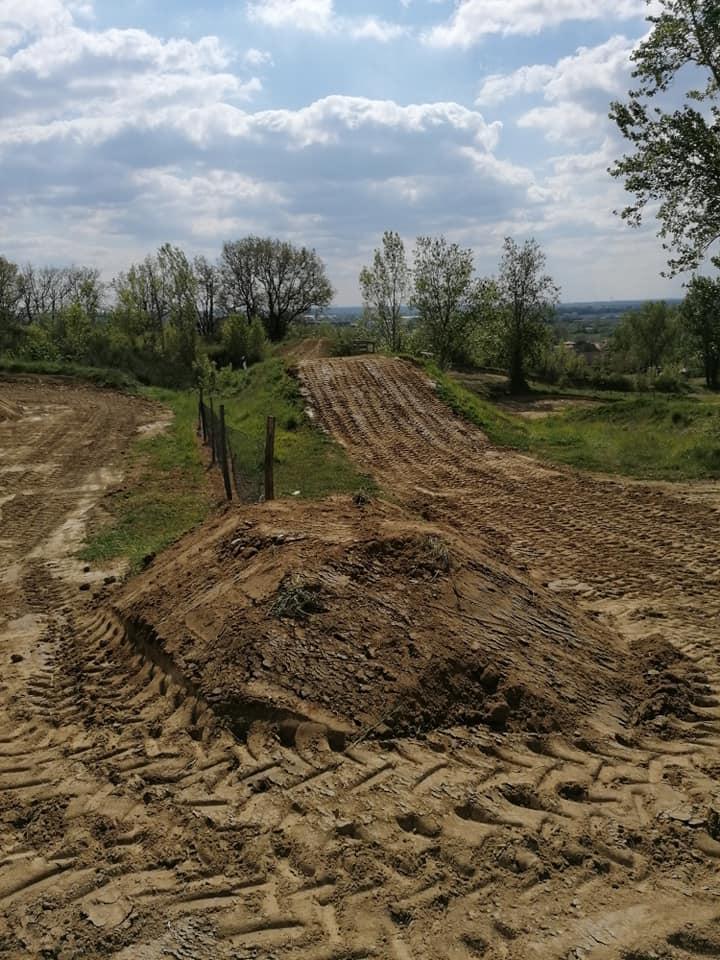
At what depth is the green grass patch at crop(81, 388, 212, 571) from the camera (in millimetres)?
10031

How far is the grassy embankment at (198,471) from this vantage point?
10.7 metres

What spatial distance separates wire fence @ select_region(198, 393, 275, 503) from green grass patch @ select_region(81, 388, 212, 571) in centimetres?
51

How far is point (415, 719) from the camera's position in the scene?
492 centimetres

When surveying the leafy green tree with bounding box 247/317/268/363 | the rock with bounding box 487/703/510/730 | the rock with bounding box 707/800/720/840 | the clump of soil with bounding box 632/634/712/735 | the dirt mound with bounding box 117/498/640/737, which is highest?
the leafy green tree with bounding box 247/317/268/363

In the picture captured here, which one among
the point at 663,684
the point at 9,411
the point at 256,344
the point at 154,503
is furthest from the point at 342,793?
the point at 256,344

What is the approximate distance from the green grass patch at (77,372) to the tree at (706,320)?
2608 centimetres

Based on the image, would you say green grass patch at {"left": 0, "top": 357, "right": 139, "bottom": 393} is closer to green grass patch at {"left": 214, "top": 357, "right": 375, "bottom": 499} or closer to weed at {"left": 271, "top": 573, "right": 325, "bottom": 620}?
green grass patch at {"left": 214, "top": 357, "right": 375, "bottom": 499}

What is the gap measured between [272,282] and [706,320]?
1559 inches

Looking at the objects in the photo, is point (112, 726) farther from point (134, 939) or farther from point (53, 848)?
point (134, 939)

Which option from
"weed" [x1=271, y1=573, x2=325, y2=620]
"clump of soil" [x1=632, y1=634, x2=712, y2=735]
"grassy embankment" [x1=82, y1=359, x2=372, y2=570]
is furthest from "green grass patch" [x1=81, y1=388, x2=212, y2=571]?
"clump of soil" [x1=632, y1=634, x2=712, y2=735]

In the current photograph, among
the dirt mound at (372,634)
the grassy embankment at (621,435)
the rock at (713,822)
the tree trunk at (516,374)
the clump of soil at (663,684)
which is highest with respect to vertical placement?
the tree trunk at (516,374)

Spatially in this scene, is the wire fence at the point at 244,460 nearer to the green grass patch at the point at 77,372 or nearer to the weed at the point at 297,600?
the weed at the point at 297,600

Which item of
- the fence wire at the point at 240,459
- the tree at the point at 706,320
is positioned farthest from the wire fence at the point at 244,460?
the tree at the point at 706,320

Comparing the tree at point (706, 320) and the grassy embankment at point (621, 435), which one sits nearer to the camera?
the grassy embankment at point (621, 435)
